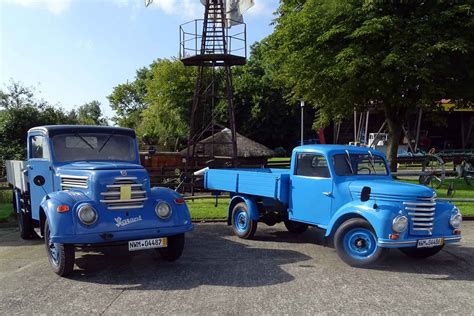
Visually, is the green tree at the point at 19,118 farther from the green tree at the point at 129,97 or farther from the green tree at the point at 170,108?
the green tree at the point at 129,97

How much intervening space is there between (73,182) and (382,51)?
43.9 ft

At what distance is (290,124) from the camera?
147ft

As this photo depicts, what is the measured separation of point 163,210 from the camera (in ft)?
24.0

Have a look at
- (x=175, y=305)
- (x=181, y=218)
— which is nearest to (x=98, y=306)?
(x=175, y=305)

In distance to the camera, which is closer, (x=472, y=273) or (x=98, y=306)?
(x=98, y=306)

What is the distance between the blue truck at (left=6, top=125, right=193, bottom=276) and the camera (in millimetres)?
6723

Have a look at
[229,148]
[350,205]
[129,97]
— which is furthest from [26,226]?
[129,97]

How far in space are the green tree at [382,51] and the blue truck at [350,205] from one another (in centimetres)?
912

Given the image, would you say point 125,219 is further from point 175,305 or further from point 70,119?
point 70,119

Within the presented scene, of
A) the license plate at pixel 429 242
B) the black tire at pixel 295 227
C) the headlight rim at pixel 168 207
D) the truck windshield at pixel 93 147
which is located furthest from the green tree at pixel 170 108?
the license plate at pixel 429 242

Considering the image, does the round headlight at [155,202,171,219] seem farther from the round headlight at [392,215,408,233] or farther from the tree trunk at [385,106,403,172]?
the tree trunk at [385,106,403,172]

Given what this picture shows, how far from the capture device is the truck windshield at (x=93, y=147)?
830cm

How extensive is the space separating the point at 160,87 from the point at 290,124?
13515mm

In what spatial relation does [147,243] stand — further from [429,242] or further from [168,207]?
[429,242]
